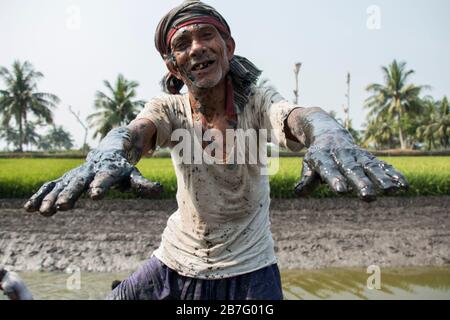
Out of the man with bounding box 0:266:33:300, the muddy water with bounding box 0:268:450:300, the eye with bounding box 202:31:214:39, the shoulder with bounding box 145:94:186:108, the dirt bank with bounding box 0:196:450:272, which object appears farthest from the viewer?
the dirt bank with bounding box 0:196:450:272

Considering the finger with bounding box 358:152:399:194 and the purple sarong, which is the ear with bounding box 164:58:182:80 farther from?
the finger with bounding box 358:152:399:194

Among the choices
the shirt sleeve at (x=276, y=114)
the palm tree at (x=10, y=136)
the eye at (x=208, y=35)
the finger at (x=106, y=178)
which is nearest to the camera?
the finger at (x=106, y=178)

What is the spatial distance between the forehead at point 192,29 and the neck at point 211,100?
0.19 meters

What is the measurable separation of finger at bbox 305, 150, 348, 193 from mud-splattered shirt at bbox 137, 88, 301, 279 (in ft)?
1.93

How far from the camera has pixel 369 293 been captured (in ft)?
20.4

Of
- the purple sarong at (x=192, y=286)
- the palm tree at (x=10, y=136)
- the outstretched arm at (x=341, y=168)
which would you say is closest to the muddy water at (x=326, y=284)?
the purple sarong at (x=192, y=286)

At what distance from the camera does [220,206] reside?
1.82m

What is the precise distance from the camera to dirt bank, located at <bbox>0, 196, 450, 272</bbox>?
7.74 m

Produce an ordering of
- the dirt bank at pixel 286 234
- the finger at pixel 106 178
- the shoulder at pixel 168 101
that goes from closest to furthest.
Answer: the finger at pixel 106 178 < the shoulder at pixel 168 101 < the dirt bank at pixel 286 234

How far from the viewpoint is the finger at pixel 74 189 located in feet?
3.69

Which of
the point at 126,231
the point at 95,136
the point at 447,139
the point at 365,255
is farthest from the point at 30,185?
the point at 447,139

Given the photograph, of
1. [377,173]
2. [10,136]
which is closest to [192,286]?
[377,173]

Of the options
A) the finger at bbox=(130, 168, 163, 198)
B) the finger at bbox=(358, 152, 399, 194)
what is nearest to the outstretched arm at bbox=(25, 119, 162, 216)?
the finger at bbox=(130, 168, 163, 198)

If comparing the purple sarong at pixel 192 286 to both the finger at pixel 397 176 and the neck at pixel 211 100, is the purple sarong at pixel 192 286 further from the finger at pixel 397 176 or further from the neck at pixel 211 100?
the finger at pixel 397 176
